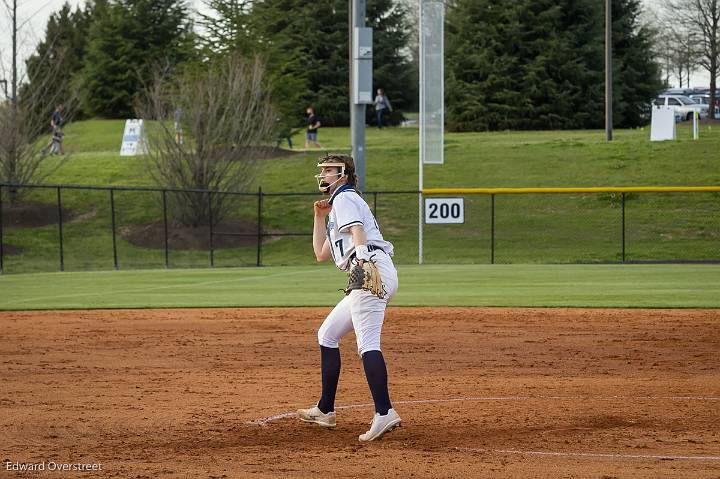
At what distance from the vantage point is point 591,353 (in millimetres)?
12516

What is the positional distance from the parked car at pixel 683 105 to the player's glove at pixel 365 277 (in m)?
58.0

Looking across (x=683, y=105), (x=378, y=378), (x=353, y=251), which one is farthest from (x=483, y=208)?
(x=683, y=105)

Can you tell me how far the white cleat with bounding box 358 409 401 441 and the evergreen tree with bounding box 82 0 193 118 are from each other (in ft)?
188

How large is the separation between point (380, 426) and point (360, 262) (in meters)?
1.16

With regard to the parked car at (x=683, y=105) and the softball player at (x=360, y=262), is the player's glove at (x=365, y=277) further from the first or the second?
the parked car at (x=683, y=105)

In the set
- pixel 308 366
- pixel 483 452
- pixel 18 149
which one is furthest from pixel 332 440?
pixel 18 149

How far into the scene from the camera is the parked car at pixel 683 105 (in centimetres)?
6319

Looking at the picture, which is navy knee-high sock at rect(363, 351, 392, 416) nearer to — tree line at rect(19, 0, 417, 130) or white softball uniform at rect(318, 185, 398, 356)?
white softball uniform at rect(318, 185, 398, 356)

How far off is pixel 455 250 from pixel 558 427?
23590mm

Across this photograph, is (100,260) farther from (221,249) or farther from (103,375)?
(103,375)

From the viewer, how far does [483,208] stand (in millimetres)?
35312

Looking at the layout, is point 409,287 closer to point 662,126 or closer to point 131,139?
point 662,126

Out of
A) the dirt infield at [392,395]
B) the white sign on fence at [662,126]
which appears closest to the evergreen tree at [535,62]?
the white sign on fence at [662,126]

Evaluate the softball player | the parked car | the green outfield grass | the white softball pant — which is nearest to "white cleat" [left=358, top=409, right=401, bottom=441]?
the softball player
